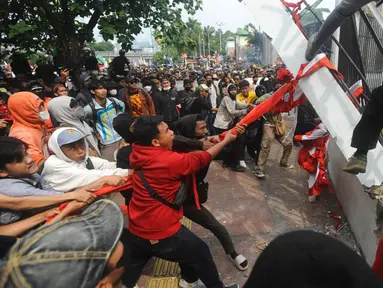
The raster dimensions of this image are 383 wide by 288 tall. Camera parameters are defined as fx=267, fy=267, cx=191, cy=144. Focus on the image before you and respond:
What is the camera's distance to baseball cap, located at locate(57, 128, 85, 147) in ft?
6.21

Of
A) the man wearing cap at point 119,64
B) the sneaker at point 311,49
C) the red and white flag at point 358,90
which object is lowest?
the red and white flag at point 358,90

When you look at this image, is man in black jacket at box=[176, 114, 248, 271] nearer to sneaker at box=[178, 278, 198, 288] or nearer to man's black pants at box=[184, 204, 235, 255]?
man's black pants at box=[184, 204, 235, 255]

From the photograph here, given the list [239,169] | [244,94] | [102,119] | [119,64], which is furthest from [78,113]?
[119,64]

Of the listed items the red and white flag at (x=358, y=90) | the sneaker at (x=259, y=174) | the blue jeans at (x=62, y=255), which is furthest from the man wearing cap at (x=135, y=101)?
the blue jeans at (x=62, y=255)

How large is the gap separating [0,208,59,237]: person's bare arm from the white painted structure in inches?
89.5

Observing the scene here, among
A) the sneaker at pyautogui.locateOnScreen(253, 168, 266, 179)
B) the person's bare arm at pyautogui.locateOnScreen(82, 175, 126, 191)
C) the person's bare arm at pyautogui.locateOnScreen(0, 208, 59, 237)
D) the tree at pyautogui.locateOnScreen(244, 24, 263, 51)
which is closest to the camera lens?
the person's bare arm at pyautogui.locateOnScreen(0, 208, 59, 237)

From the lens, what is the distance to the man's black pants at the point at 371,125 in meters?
1.87

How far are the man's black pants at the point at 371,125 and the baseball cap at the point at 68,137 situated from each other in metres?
2.04

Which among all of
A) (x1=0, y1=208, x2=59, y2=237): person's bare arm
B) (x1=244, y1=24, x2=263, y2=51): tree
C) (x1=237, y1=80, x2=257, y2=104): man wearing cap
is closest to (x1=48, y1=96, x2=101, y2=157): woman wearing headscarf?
(x1=0, y1=208, x2=59, y2=237): person's bare arm

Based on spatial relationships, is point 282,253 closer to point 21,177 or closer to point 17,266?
point 17,266

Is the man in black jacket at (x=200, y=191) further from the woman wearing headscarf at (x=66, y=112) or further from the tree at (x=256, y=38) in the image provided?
the tree at (x=256, y=38)

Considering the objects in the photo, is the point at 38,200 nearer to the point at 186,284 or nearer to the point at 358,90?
the point at 186,284

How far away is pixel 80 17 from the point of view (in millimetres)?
5645

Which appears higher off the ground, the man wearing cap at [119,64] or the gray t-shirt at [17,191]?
the man wearing cap at [119,64]
